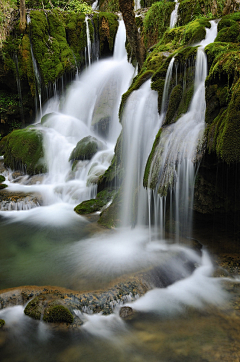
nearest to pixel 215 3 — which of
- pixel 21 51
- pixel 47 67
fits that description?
pixel 47 67

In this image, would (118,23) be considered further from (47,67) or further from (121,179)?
(121,179)

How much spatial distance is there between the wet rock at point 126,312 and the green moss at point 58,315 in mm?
666

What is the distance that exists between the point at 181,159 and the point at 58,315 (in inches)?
129

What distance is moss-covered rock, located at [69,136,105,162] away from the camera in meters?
10.1

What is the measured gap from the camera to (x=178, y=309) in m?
3.38

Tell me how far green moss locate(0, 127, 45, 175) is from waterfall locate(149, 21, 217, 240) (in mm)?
6948

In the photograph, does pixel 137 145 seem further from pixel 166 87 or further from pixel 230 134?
pixel 230 134

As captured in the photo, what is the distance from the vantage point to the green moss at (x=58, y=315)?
307cm

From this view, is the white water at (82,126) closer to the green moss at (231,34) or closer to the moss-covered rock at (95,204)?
the moss-covered rock at (95,204)

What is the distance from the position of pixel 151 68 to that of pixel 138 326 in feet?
22.1

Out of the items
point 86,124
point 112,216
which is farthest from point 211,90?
point 86,124

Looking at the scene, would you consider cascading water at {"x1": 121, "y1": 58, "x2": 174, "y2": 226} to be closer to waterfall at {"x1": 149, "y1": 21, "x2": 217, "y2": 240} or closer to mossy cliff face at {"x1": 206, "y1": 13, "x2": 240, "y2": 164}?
waterfall at {"x1": 149, "y1": 21, "x2": 217, "y2": 240}

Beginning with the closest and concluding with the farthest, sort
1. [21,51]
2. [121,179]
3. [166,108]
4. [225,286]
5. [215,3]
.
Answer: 1. [225,286]
2. [166,108]
3. [121,179]
4. [215,3]
5. [21,51]

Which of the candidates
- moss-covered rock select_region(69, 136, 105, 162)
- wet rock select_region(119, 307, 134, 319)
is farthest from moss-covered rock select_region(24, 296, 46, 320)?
moss-covered rock select_region(69, 136, 105, 162)
